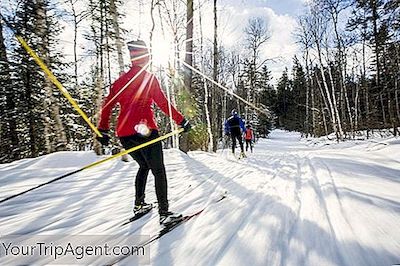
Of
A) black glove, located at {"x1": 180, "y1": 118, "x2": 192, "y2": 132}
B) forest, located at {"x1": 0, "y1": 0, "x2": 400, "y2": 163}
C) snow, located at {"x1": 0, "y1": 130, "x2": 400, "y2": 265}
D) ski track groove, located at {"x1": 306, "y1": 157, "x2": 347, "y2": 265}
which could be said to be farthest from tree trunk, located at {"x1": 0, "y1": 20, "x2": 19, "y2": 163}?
ski track groove, located at {"x1": 306, "y1": 157, "x2": 347, "y2": 265}

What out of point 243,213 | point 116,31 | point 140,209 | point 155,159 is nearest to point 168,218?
point 140,209

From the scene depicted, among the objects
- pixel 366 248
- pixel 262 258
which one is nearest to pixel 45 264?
pixel 262 258

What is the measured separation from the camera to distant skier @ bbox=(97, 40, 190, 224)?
3.37 meters

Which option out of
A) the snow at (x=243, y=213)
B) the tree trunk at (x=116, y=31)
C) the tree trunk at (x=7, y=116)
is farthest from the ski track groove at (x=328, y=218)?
the tree trunk at (x=7, y=116)

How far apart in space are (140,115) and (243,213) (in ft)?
5.40

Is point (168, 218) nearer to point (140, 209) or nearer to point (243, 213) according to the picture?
point (140, 209)

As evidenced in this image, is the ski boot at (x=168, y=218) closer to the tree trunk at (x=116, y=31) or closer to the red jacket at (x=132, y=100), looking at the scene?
the red jacket at (x=132, y=100)

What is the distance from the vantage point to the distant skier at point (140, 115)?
337cm

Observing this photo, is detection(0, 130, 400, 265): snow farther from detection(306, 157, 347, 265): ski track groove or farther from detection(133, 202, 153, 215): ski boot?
detection(133, 202, 153, 215): ski boot

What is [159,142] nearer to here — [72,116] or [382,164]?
[382,164]

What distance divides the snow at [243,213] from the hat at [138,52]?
6.05 ft

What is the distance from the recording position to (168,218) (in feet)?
11.0

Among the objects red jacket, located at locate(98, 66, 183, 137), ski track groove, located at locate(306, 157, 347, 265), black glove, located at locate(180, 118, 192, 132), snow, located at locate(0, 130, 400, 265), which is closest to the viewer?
ski track groove, located at locate(306, 157, 347, 265)

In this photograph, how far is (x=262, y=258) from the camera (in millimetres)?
2367
